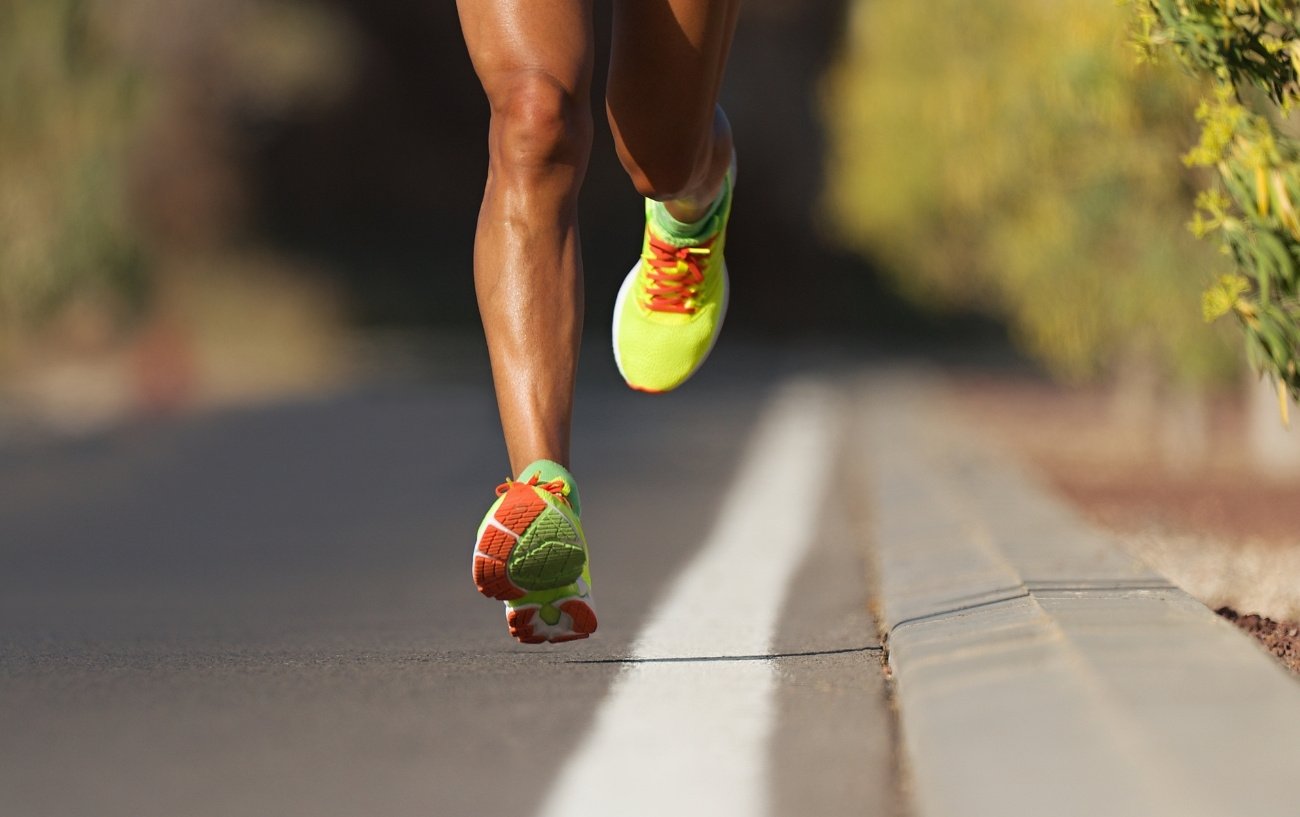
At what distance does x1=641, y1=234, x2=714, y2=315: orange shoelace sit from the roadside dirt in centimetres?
125

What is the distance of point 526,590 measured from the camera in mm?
3010

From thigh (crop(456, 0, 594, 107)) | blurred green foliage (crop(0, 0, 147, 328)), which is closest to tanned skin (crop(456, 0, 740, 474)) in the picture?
thigh (crop(456, 0, 594, 107))

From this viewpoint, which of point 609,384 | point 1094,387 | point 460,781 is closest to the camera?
point 460,781

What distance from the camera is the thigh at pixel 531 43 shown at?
3.21 meters

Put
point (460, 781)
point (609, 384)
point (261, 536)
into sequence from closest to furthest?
point (460, 781), point (261, 536), point (609, 384)

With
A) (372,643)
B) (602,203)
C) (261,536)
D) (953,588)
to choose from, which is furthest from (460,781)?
(602,203)

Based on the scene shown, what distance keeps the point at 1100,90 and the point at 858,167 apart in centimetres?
1200

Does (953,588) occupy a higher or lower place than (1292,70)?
lower

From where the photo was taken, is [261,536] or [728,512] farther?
[728,512]

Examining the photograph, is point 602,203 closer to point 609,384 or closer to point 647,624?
point 609,384

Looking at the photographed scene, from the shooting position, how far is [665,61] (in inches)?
139

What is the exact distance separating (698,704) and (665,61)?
1079 mm

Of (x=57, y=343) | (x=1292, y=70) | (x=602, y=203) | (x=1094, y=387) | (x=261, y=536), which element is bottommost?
(x=602, y=203)

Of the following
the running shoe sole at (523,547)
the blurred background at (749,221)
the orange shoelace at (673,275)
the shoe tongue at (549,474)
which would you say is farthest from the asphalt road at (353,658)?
the blurred background at (749,221)
